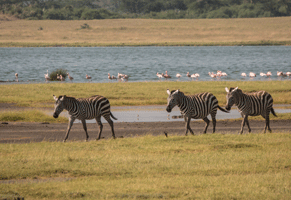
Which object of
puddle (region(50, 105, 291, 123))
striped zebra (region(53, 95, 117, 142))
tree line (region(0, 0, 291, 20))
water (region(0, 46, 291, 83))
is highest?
tree line (region(0, 0, 291, 20))

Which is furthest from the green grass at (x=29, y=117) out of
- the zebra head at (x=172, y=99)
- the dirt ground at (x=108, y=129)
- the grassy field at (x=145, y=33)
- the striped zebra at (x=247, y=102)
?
the grassy field at (x=145, y=33)

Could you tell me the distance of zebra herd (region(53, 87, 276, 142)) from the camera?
16109 mm

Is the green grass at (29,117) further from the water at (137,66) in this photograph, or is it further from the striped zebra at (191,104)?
the water at (137,66)

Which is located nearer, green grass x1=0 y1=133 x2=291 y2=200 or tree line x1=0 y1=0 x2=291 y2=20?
green grass x1=0 y1=133 x2=291 y2=200

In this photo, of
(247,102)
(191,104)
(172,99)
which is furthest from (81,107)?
(247,102)

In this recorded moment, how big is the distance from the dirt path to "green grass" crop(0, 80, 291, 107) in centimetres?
681

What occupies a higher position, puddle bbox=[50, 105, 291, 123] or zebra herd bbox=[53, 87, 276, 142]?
zebra herd bbox=[53, 87, 276, 142]

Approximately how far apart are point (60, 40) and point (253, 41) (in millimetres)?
52507

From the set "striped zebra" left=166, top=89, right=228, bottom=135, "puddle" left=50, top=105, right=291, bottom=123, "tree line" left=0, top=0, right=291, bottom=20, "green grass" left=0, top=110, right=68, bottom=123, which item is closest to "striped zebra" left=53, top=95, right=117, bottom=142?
"striped zebra" left=166, top=89, right=228, bottom=135

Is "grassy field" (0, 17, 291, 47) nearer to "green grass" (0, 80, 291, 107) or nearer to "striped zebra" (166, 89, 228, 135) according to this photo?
"green grass" (0, 80, 291, 107)

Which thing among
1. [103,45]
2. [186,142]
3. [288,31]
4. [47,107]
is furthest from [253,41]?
[186,142]

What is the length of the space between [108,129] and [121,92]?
1399cm

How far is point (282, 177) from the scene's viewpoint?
11000 mm

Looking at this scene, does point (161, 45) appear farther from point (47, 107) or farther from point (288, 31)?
point (47, 107)
